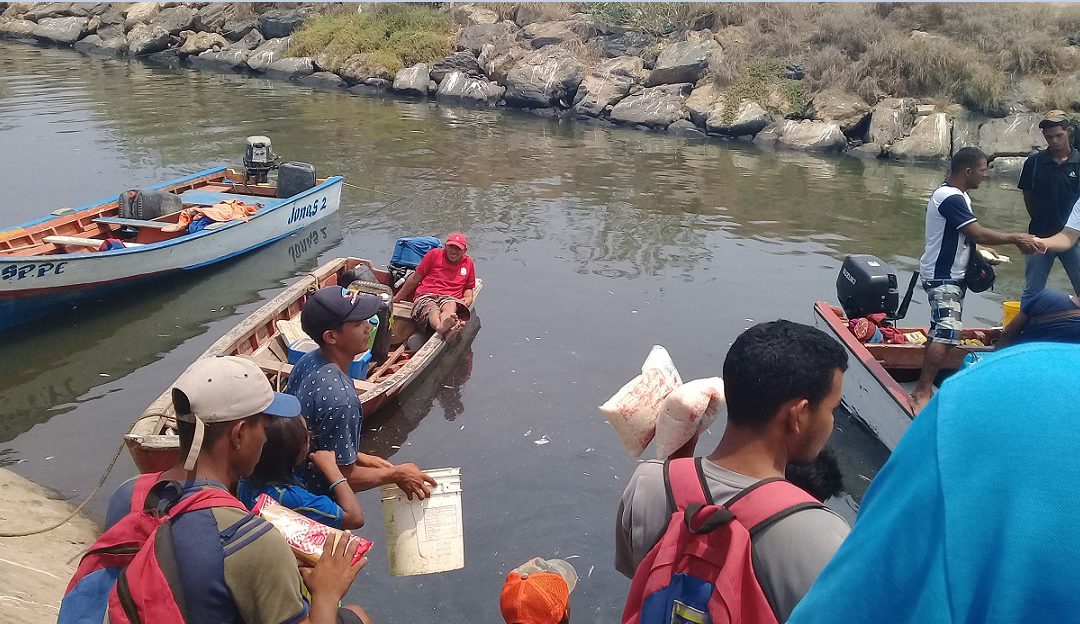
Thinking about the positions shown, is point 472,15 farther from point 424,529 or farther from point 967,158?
point 424,529

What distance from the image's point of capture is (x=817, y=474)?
2904 millimetres

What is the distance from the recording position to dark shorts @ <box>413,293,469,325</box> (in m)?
8.95

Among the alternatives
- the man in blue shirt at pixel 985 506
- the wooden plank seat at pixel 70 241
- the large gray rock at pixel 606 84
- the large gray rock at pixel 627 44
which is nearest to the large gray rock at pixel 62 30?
the large gray rock at pixel 627 44

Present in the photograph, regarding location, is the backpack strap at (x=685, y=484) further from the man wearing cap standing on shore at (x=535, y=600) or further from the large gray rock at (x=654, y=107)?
the large gray rock at (x=654, y=107)

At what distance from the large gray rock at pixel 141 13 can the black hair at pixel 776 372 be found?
146 feet

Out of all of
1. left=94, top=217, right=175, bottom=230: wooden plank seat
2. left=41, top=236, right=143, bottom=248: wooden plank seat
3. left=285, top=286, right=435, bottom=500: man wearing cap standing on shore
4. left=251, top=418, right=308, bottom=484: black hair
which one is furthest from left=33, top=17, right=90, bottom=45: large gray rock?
left=251, top=418, right=308, bottom=484: black hair

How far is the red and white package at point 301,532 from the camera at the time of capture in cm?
306

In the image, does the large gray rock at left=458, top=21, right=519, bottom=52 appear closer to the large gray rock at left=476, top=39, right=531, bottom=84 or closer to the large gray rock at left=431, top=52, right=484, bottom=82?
the large gray rock at left=476, top=39, right=531, bottom=84

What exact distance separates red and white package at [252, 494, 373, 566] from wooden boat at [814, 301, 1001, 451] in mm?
4906

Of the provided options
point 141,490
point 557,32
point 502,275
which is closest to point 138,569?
point 141,490

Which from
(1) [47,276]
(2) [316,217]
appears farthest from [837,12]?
(1) [47,276]

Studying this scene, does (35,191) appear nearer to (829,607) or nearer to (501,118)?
(501,118)

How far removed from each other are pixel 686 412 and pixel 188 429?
5.60ft

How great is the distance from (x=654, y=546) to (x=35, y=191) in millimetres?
17179
